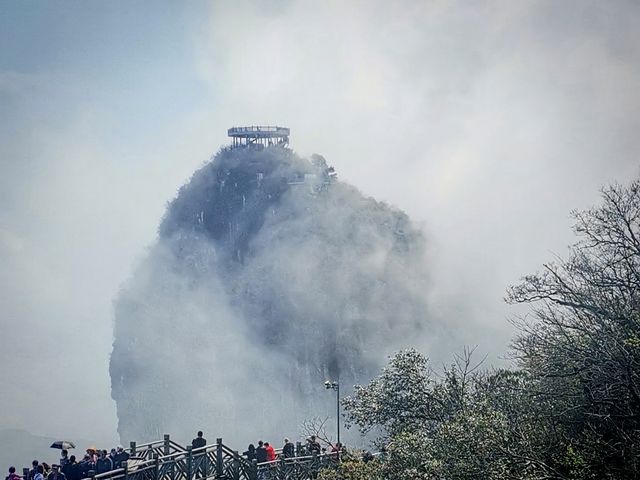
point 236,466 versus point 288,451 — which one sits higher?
point 288,451

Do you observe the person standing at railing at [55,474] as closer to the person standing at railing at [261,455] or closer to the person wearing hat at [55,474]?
the person wearing hat at [55,474]

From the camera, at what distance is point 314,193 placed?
405 ft

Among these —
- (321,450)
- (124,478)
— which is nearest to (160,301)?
(321,450)

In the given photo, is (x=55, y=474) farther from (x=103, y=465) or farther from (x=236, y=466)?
(x=236, y=466)

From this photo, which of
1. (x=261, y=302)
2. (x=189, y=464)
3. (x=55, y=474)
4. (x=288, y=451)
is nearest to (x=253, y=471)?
(x=288, y=451)

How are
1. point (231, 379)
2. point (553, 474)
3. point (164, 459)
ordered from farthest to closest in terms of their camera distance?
point (231, 379), point (164, 459), point (553, 474)

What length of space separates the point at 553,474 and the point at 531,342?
16.1 feet

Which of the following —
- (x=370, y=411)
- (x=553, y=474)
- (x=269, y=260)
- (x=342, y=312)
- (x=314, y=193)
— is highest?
(x=314, y=193)

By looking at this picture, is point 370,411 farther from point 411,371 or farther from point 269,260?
point 269,260

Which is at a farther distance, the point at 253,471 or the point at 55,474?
the point at 253,471

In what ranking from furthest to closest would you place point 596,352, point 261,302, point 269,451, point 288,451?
point 261,302
point 288,451
point 269,451
point 596,352

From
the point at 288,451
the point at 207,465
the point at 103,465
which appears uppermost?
the point at 288,451

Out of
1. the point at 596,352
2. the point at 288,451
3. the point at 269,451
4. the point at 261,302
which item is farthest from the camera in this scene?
the point at 261,302

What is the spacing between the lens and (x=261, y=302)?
117 meters
